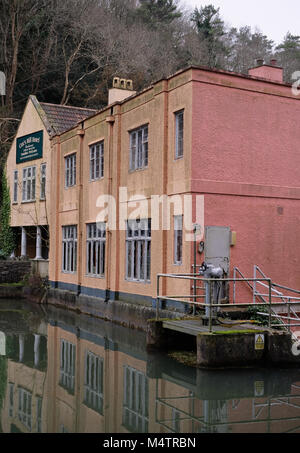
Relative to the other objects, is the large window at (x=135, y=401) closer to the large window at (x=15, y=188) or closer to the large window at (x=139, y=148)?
the large window at (x=139, y=148)

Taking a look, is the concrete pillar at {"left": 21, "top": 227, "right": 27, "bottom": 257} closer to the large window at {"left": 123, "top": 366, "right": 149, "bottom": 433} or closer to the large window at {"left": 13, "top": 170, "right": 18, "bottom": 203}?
the large window at {"left": 13, "top": 170, "right": 18, "bottom": 203}

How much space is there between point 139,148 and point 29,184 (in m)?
12.7

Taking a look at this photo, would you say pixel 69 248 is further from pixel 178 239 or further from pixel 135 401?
pixel 135 401

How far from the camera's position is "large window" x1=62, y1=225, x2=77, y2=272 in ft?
77.6

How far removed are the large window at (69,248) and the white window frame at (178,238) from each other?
26.5 ft

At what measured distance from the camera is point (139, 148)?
1861 cm

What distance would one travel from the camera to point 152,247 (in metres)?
17.1

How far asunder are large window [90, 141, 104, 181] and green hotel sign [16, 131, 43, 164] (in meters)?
7.07

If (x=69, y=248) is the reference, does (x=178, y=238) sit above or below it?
above

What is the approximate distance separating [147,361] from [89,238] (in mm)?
9427

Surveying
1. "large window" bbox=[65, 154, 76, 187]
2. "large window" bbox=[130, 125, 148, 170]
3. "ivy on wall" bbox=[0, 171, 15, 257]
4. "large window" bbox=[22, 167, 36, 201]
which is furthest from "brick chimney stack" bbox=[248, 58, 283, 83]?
"ivy on wall" bbox=[0, 171, 15, 257]

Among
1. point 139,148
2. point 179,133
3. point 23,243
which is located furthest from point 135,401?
point 23,243

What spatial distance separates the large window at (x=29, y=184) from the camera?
96.5ft

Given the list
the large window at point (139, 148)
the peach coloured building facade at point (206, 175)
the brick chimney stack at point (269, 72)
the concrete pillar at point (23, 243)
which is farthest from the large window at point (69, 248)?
the brick chimney stack at point (269, 72)
